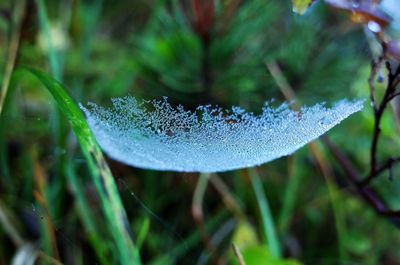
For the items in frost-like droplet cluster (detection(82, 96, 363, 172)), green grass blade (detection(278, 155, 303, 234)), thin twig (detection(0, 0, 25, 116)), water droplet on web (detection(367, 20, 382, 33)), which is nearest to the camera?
frost-like droplet cluster (detection(82, 96, 363, 172))

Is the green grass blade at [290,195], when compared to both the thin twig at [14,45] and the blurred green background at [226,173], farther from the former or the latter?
the thin twig at [14,45]

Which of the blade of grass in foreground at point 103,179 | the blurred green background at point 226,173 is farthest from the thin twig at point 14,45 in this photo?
the blade of grass in foreground at point 103,179

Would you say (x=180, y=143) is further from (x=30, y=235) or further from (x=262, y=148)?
(x=30, y=235)

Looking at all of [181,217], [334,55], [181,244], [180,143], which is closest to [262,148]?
[180,143]

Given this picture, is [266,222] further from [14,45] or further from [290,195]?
[14,45]

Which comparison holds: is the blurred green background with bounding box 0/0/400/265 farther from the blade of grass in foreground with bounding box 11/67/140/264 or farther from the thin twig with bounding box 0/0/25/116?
the blade of grass in foreground with bounding box 11/67/140/264

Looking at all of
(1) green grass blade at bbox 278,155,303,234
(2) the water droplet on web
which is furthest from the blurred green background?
(2) the water droplet on web
